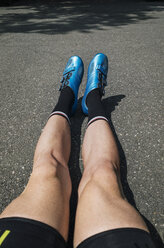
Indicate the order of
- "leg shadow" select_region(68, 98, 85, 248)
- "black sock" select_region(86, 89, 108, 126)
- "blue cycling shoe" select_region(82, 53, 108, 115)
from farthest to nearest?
"blue cycling shoe" select_region(82, 53, 108, 115) → "black sock" select_region(86, 89, 108, 126) → "leg shadow" select_region(68, 98, 85, 248)

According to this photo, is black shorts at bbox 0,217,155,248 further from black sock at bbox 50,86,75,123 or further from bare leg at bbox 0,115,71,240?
black sock at bbox 50,86,75,123

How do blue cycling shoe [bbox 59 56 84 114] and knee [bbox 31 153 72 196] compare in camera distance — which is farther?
blue cycling shoe [bbox 59 56 84 114]

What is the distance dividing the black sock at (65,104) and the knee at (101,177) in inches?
21.5

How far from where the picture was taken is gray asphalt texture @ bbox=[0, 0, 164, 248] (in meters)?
1.27

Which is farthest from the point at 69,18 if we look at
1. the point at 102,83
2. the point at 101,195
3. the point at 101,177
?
the point at 101,195

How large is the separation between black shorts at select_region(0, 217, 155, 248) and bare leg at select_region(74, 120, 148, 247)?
0.09 feet

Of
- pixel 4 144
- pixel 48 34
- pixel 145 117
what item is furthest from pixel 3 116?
pixel 48 34

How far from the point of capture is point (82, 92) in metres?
2.22

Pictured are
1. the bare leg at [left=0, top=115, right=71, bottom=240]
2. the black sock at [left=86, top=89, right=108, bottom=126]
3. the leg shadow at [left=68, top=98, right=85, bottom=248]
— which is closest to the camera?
the bare leg at [left=0, top=115, right=71, bottom=240]

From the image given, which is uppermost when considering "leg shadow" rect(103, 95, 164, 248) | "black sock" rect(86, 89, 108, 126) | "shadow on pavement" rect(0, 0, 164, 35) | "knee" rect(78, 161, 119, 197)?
"shadow on pavement" rect(0, 0, 164, 35)

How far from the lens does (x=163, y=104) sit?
196cm

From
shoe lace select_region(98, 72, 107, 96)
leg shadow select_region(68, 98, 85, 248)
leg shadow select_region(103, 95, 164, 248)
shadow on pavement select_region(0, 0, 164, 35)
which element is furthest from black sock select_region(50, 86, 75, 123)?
shadow on pavement select_region(0, 0, 164, 35)

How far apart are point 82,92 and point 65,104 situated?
676mm

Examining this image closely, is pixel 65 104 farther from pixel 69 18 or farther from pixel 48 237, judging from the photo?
pixel 69 18
